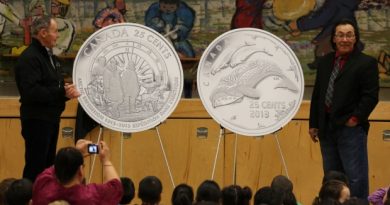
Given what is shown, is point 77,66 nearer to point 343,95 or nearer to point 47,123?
point 47,123

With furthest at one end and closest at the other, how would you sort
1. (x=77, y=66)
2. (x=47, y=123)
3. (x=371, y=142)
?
(x=371, y=142)
(x=77, y=66)
(x=47, y=123)

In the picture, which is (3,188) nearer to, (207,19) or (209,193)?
(209,193)

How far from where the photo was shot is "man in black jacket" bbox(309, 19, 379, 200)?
6.66 metres

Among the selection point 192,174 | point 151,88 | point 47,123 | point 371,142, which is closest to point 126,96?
point 151,88

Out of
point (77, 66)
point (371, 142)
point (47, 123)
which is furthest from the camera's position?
point (371, 142)

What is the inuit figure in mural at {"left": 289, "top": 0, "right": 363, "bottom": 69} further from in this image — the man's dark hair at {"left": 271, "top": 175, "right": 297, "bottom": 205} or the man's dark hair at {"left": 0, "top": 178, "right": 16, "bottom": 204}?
the man's dark hair at {"left": 0, "top": 178, "right": 16, "bottom": 204}

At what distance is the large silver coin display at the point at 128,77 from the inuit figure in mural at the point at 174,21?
5.15ft

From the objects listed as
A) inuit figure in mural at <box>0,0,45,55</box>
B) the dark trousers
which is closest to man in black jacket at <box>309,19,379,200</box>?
the dark trousers

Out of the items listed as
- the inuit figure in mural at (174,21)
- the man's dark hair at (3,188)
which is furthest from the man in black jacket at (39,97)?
the inuit figure in mural at (174,21)

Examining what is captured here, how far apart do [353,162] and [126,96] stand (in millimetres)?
1812

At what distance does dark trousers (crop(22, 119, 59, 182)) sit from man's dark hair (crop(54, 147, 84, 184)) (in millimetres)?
1663

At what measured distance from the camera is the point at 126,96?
7180mm

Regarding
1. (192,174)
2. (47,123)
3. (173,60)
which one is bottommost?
(192,174)

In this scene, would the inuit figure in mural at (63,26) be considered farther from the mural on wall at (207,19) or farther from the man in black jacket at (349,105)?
the man in black jacket at (349,105)
